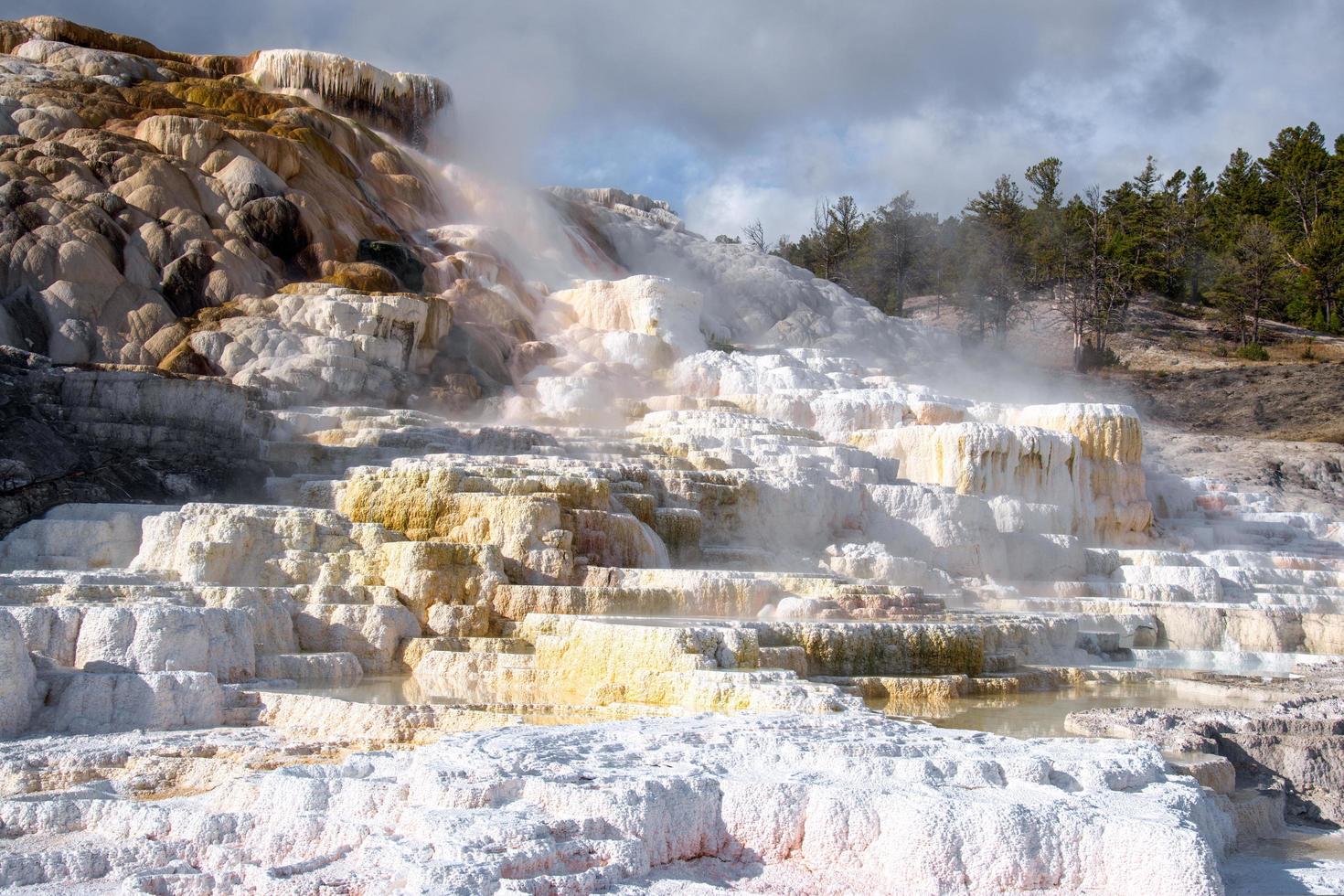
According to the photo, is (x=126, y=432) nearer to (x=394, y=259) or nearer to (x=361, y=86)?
(x=394, y=259)

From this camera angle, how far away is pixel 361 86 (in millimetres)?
28422

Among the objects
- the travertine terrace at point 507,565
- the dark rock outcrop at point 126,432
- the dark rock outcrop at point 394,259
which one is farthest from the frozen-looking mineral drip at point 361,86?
the dark rock outcrop at point 126,432

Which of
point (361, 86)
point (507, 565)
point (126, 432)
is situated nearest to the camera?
point (507, 565)

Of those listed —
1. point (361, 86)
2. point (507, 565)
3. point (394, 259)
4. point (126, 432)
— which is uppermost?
point (361, 86)

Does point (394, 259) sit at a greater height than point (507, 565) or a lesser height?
greater

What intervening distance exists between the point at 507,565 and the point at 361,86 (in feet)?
67.6

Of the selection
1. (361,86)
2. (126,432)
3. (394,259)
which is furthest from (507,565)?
(361,86)

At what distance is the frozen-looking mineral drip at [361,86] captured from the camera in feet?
90.9

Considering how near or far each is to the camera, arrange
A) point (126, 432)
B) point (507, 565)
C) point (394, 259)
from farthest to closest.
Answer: point (394, 259), point (126, 432), point (507, 565)

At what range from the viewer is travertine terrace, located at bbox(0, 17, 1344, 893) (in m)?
4.65

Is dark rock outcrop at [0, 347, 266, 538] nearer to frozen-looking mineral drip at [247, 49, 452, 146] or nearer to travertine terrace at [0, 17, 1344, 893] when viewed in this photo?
travertine terrace at [0, 17, 1344, 893]

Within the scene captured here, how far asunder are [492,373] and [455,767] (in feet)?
51.3

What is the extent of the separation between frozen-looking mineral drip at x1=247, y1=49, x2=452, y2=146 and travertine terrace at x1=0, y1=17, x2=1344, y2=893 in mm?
113

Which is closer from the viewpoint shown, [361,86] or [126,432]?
[126,432]
